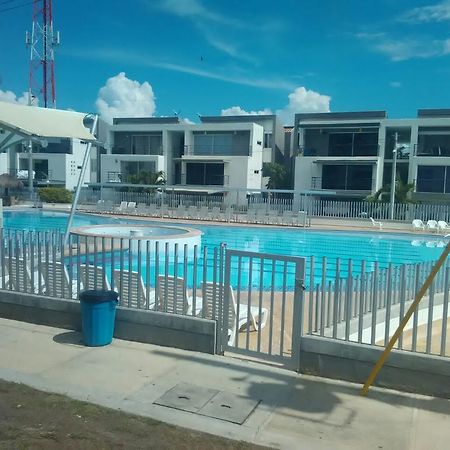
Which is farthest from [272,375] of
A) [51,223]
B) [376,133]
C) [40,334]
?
[376,133]

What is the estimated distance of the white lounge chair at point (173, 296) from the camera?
23.7 ft

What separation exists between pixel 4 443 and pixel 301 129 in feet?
140

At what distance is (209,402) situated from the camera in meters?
5.37

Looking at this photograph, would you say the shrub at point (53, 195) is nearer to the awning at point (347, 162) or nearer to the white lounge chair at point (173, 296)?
the awning at point (347, 162)

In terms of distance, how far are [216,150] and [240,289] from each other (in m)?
41.4

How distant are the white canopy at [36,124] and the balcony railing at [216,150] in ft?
119

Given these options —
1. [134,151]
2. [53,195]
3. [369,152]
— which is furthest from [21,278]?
[134,151]

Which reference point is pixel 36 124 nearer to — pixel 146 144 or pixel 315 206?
pixel 315 206

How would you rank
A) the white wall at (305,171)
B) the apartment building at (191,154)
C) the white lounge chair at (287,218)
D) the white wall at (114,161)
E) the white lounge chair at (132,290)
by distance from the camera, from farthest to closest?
the white wall at (114,161) < the apartment building at (191,154) < the white wall at (305,171) < the white lounge chair at (287,218) < the white lounge chair at (132,290)

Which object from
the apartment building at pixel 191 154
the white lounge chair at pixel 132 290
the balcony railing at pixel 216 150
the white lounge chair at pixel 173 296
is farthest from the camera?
the balcony railing at pixel 216 150

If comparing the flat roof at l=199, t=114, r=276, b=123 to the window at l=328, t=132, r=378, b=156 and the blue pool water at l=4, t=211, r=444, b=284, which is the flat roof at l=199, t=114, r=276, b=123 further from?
the blue pool water at l=4, t=211, r=444, b=284

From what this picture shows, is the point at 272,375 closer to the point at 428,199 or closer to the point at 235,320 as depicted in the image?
the point at 235,320

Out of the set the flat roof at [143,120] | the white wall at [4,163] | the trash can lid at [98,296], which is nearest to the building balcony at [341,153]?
the flat roof at [143,120]

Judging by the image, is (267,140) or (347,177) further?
(267,140)
